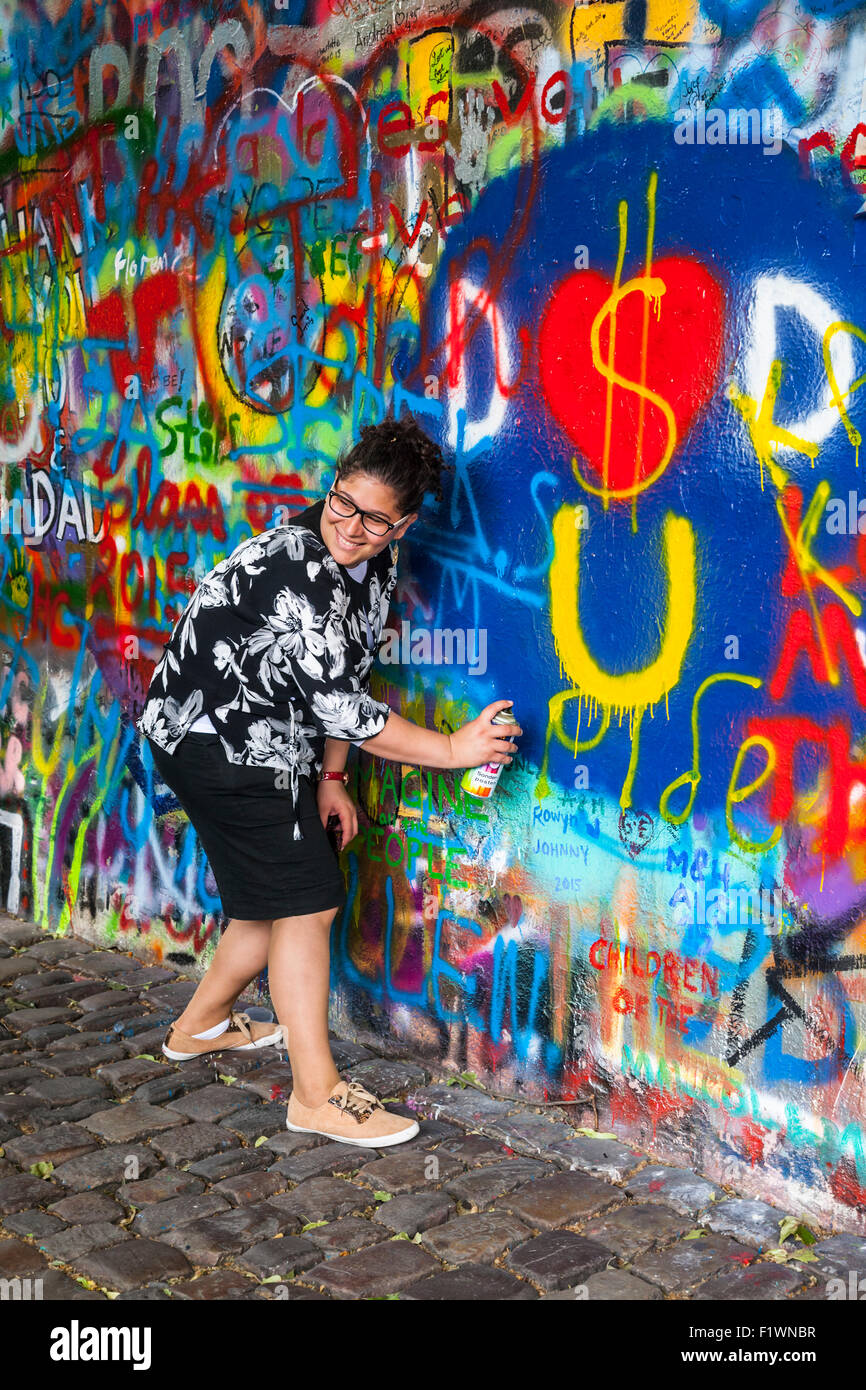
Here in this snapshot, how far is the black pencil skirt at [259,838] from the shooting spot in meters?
4.04

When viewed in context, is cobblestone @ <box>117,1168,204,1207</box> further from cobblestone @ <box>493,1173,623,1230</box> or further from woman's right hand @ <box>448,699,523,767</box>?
woman's right hand @ <box>448,699,523,767</box>

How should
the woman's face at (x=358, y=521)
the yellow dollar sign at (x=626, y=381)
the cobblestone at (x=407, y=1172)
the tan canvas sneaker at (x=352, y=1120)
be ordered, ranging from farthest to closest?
1. the tan canvas sneaker at (x=352, y=1120)
2. the woman's face at (x=358, y=521)
3. the cobblestone at (x=407, y=1172)
4. the yellow dollar sign at (x=626, y=381)

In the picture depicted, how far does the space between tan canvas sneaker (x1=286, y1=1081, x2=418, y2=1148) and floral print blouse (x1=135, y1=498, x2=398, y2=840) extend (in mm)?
774

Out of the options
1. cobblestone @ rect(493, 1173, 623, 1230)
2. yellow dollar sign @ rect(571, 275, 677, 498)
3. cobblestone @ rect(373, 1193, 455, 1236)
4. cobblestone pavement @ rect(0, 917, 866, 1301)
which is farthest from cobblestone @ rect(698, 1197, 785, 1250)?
yellow dollar sign @ rect(571, 275, 677, 498)

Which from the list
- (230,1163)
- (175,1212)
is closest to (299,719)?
(230,1163)

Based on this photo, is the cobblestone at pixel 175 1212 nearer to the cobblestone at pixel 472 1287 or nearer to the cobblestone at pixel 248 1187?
the cobblestone at pixel 248 1187

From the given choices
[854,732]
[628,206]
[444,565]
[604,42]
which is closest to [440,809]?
[444,565]

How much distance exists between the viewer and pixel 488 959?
420 cm

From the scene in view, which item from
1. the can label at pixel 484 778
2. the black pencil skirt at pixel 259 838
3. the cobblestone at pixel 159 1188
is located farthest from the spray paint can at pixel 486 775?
the cobblestone at pixel 159 1188

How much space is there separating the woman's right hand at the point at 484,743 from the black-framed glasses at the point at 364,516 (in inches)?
22.7

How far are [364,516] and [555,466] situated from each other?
1.84 feet

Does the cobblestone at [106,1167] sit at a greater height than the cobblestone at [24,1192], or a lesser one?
greater

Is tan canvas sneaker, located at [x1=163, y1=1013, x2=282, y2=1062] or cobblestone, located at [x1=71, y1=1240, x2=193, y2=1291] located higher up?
tan canvas sneaker, located at [x1=163, y1=1013, x2=282, y2=1062]

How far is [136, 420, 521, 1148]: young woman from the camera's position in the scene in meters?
3.81
